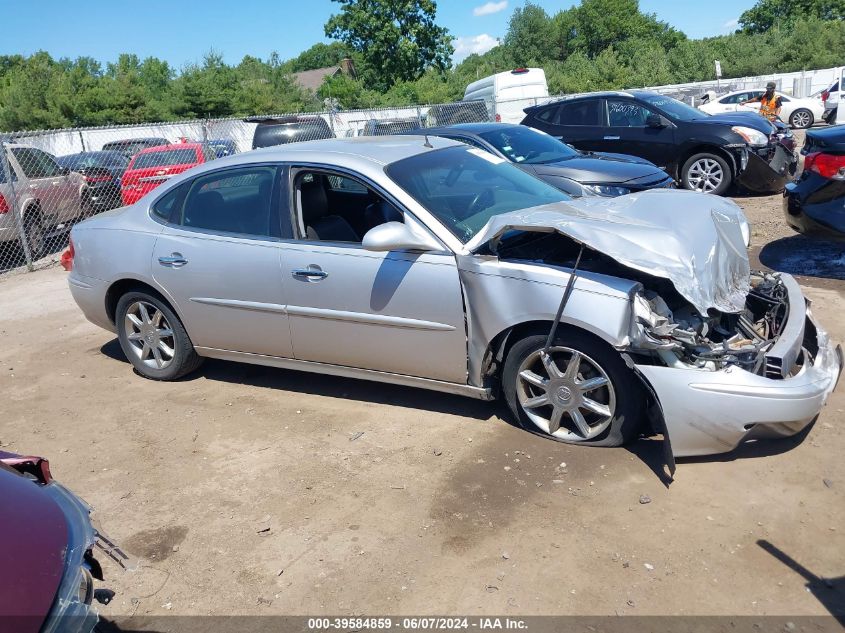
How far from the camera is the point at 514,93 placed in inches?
848

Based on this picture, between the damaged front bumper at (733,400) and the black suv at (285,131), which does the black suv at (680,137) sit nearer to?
the black suv at (285,131)

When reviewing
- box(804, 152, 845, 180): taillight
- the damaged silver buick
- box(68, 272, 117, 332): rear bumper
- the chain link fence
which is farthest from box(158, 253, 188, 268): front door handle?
the chain link fence

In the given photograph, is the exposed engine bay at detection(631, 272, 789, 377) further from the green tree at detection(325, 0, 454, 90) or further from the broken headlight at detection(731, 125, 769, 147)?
the green tree at detection(325, 0, 454, 90)

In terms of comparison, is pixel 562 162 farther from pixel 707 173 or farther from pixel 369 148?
pixel 369 148

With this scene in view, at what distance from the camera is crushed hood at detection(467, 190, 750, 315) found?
393cm

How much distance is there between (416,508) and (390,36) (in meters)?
50.2

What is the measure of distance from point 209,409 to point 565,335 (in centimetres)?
268

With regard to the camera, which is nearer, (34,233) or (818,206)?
(818,206)

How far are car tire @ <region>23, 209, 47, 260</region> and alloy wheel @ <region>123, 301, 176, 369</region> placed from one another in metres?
6.50

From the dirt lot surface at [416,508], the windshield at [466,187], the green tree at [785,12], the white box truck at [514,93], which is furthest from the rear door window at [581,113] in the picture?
the green tree at [785,12]

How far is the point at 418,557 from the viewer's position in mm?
3504

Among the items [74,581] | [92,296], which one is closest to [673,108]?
[92,296]

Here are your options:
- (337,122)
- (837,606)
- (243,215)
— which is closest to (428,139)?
(243,215)

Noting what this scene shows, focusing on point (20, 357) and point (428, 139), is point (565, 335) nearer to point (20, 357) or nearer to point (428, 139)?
point (428, 139)
